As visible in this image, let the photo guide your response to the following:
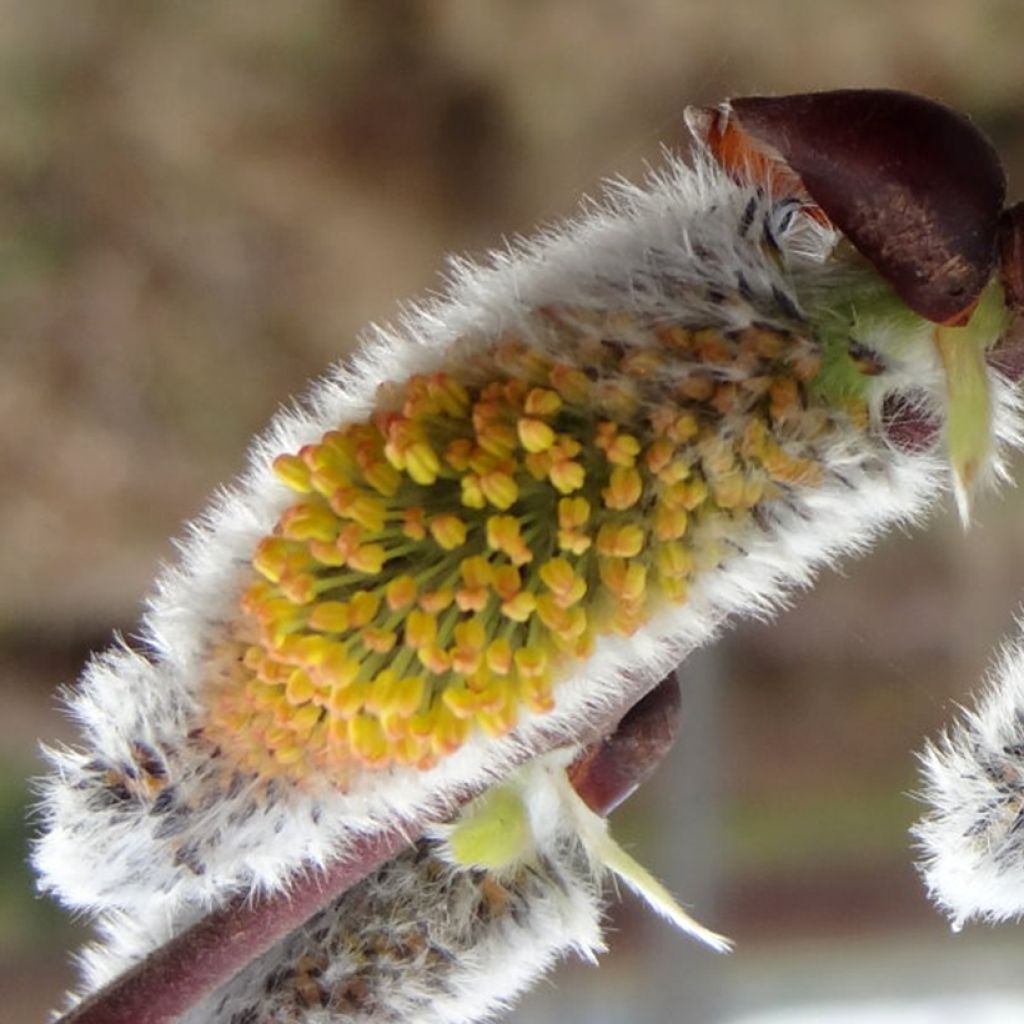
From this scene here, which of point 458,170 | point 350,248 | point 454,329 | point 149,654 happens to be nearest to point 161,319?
point 350,248

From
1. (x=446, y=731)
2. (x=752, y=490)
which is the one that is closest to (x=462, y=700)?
(x=446, y=731)

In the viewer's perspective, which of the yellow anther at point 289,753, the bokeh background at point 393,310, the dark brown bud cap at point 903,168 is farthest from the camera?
the bokeh background at point 393,310

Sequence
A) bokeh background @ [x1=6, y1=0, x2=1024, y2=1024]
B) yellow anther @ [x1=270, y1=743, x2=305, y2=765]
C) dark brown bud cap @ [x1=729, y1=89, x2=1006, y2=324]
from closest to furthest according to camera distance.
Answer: dark brown bud cap @ [x1=729, y1=89, x2=1006, y2=324], yellow anther @ [x1=270, y1=743, x2=305, y2=765], bokeh background @ [x1=6, y1=0, x2=1024, y2=1024]

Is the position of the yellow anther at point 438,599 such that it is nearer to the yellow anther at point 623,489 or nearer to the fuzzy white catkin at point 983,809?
the yellow anther at point 623,489

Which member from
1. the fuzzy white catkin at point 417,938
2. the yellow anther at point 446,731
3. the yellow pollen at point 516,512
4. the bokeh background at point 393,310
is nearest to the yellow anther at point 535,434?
the yellow pollen at point 516,512

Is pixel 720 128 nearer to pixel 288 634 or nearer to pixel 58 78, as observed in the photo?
pixel 288 634

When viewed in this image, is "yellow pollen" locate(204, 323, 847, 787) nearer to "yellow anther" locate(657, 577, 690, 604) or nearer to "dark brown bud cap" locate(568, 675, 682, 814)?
A: "yellow anther" locate(657, 577, 690, 604)

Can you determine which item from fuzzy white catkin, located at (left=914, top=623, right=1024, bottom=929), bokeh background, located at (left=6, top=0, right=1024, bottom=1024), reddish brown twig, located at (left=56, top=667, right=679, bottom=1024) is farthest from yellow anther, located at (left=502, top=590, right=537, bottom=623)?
bokeh background, located at (left=6, top=0, right=1024, bottom=1024)
